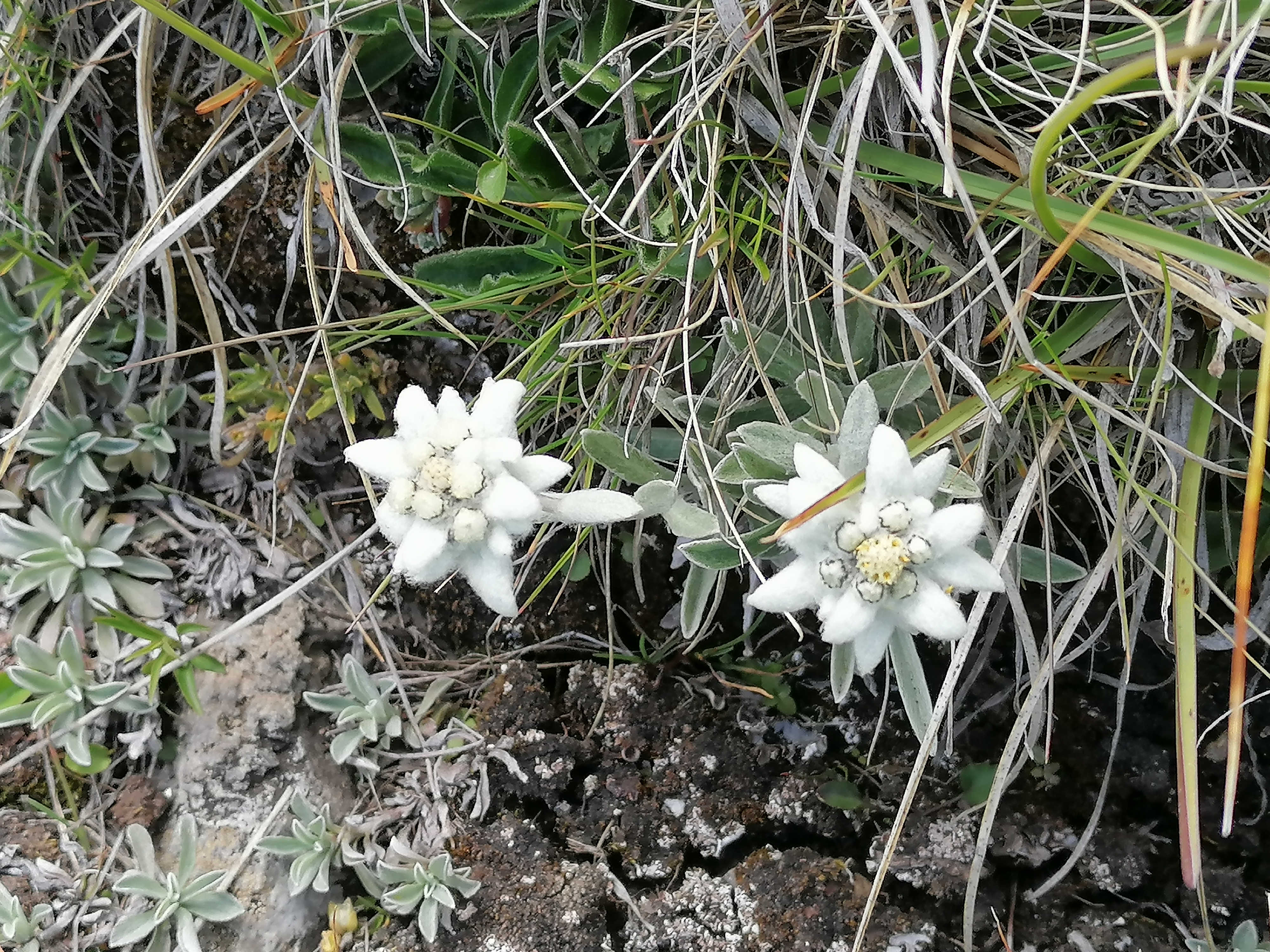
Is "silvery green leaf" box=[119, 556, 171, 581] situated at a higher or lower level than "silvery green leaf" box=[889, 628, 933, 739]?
lower

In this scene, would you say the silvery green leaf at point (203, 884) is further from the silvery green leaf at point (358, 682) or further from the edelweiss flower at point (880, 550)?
the edelweiss flower at point (880, 550)

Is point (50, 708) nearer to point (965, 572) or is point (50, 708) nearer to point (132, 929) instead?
point (132, 929)

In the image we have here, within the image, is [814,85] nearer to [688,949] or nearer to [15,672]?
[688,949]

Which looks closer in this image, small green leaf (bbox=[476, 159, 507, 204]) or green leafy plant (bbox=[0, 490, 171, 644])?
small green leaf (bbox=[476, 159, 507, 204])

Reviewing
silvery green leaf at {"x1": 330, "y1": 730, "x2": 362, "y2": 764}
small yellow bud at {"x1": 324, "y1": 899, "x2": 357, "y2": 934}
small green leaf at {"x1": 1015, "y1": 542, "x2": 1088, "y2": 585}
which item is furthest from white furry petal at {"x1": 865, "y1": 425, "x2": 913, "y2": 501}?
small yellow bud at {"x1": 324, "y1": 899, "x2": 357, "y2": 934}

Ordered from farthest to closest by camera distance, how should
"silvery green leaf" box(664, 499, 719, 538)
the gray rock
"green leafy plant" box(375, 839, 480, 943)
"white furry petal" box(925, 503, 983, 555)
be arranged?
1. the gray rock
2. "green leafy plant" box(375, 839, 480, 943)
3. "silvery green leaf" box(664, 499, 719, 538)
4. "white furry petal" box(925, 503, 983, 555)

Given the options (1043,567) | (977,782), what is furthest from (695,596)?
(977,782)

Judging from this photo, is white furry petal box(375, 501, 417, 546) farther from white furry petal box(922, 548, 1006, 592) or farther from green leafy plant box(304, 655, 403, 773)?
white furry petal box(922, 548, 1006, 592)
